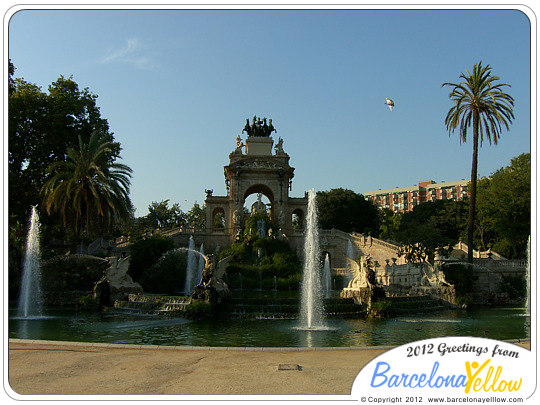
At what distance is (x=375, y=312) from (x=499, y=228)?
27.0m

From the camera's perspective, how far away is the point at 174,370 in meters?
8.95

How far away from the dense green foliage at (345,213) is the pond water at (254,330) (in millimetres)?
52388

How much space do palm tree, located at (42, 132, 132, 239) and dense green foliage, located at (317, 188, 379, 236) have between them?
44.4 m

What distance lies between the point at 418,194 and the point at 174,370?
402ft

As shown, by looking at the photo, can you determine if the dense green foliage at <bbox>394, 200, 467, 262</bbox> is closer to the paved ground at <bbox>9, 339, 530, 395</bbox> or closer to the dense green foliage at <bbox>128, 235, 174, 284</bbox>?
the dense green foliage at <bbox>128, 235, 174, 284</bbox>

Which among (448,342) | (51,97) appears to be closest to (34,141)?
(51,97)

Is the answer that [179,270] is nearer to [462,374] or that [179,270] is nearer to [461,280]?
[461,280]

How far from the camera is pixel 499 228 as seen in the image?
42688mm

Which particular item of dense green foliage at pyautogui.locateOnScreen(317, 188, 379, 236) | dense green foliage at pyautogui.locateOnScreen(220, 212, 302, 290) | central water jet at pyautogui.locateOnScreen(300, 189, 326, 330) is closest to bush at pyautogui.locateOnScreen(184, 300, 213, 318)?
central water jet at pyautogui.locateOnScreen(300, 189, 326, 330)

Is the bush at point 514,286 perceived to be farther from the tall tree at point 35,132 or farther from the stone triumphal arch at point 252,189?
the tall tree at point 35,132

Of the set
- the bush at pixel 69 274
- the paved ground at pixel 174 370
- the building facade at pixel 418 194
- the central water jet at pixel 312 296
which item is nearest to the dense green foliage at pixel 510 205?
the central water jet at pixel 312 296

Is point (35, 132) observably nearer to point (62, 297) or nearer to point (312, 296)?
point (62, 297)
